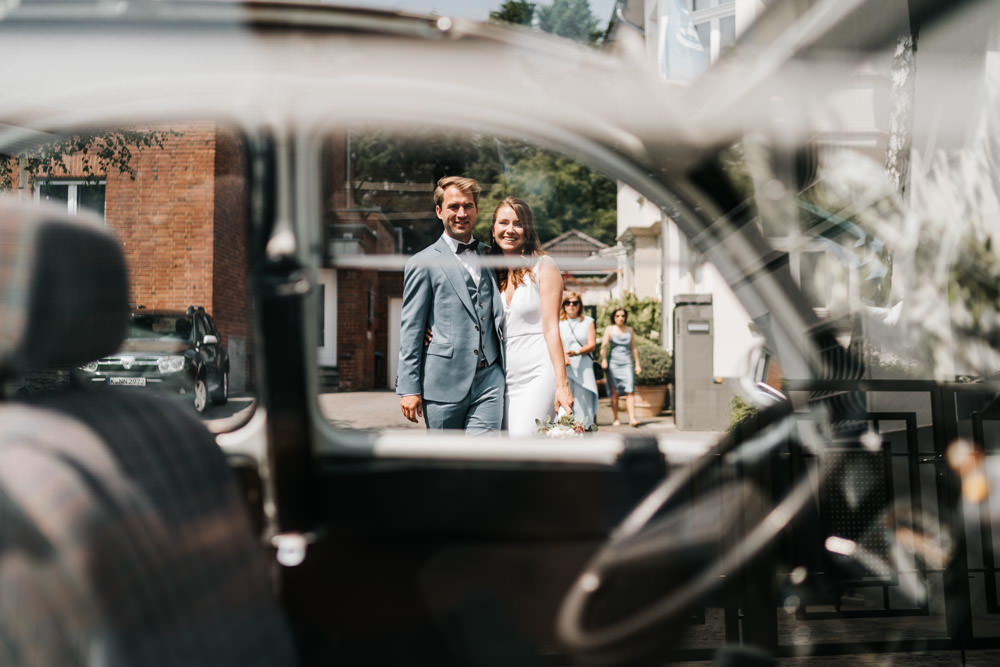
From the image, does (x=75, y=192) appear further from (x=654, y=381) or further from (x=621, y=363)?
(x=621, y=363)

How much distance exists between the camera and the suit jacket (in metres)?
2.24

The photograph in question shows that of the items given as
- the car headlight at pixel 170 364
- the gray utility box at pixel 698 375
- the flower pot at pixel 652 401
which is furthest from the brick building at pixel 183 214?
the flower pot at pixel 652 401

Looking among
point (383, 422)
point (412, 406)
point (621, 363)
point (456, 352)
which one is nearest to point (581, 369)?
point (621, 363)

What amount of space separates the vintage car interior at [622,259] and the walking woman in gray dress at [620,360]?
1344 millimetres

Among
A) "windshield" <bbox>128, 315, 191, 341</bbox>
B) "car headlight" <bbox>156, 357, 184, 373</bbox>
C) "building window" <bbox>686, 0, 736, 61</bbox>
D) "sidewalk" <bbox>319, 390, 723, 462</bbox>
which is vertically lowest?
"sidewalk" <bbox>319, 390, 723, 462</bbox>

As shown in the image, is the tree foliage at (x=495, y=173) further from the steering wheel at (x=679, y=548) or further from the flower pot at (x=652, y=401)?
the flower pot at (x=652, y=401)

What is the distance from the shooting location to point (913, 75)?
4.78 ft

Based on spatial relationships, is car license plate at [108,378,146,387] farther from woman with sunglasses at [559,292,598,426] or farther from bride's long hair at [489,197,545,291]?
woman with sunglasses at [559,292,598,426]

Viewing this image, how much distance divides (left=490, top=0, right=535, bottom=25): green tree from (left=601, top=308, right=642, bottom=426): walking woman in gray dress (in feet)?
4.73

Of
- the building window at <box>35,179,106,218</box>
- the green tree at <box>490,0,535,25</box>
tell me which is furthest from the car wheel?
the green tree at <box>490,0,535,25</box>

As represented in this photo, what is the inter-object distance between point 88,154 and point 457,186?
Answer: 31.6 inches

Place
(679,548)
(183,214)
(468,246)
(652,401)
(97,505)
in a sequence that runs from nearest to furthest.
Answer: (97,505), (679,548), (183,214), (468,246), (652,401)

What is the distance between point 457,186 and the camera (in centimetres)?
190

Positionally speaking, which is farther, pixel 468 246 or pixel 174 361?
pixel 468 246
